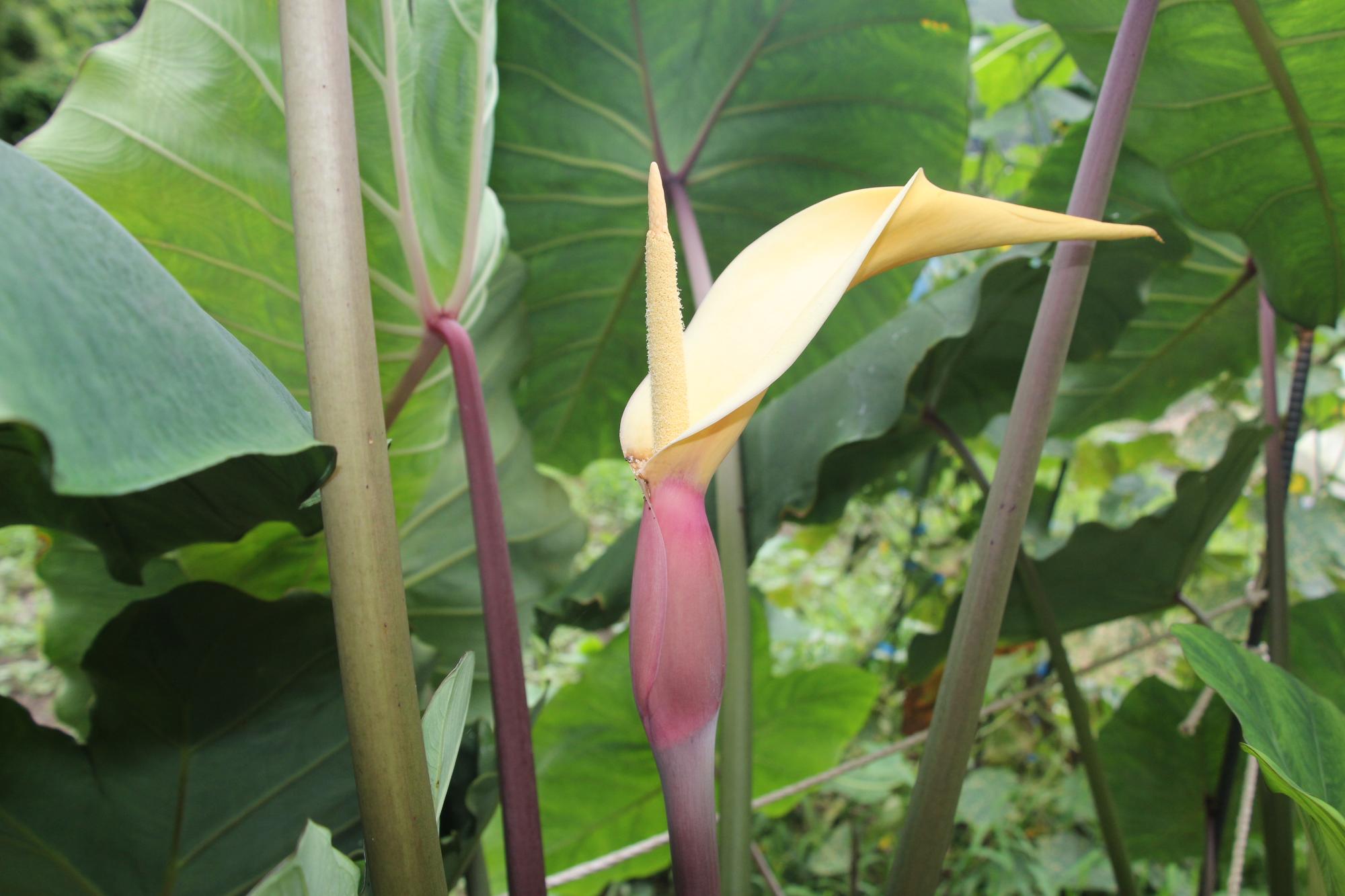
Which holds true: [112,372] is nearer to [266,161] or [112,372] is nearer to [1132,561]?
[266,161]

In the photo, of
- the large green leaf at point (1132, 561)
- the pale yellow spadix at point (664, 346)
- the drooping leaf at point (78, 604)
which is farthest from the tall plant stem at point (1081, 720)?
the drooping leaf at point (78, 604)

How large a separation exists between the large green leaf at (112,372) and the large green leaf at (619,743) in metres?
0.61

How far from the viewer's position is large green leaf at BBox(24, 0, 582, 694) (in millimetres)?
505

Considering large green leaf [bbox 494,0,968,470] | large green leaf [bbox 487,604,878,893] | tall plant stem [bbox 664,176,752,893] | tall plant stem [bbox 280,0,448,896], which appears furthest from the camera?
large green leaf [bbox 487,604,878,893]

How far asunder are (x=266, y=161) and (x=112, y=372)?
0.39 m

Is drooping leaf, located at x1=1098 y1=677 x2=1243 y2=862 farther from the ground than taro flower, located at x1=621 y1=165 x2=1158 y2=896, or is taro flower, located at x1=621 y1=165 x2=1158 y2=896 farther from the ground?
taro flower, located at x1=621 y1=165 x2=1158 y2=896

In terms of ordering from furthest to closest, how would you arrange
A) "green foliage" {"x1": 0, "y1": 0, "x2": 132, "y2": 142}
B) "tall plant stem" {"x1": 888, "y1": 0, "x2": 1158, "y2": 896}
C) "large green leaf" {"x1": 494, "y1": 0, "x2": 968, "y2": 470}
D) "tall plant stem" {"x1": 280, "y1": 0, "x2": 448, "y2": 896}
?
"green foliage" {"x1": 0, "y1": 0, "x2": 132, "y2": 142} → "large green leaf" {"x1": 494, "y1": 0, "x2": 968, "y2": 470} → "tall plant stem" {"x1": 888, "y1": 0, "x2": 1158, "y2": 896} → "tall plant stem" {"x1": 280, "y1": 0, "x2": 448, "y2": 896}

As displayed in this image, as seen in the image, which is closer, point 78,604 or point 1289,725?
point 1289,725

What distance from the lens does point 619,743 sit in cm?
88

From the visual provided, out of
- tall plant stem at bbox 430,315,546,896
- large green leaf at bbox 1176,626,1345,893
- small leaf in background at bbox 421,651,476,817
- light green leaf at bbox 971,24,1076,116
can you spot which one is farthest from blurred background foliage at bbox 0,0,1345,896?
large green leaf at bbox 1176,626,1345,893

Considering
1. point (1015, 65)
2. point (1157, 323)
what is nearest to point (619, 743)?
point (1157, 323)

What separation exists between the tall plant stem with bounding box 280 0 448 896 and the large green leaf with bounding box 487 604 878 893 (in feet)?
1.79

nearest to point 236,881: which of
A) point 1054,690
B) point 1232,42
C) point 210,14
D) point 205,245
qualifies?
point 205,245

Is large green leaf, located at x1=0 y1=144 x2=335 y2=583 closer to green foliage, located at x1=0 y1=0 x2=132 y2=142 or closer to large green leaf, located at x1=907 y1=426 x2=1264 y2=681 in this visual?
large green leaf, located at x1=907 y1=426 x2=1264 y2=681
